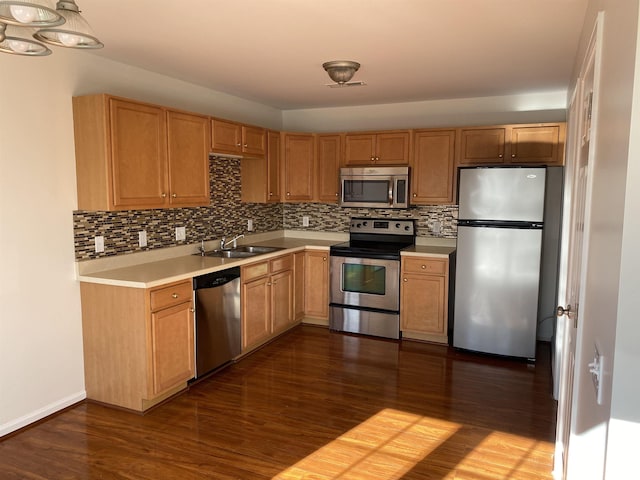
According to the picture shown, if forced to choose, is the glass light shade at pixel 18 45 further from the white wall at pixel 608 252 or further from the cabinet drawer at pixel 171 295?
the white wall at pixel 608 252

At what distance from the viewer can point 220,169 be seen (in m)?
4.73

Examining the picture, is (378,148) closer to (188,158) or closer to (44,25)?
(188,158)

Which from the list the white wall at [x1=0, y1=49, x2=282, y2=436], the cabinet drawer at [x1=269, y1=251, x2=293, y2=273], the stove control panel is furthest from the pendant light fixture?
the stove control panel

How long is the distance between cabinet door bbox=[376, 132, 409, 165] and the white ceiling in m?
0.63

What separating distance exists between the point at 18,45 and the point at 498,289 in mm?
3814

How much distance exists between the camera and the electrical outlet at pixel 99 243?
3.43 m

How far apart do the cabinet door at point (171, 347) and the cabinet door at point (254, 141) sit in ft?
5.92

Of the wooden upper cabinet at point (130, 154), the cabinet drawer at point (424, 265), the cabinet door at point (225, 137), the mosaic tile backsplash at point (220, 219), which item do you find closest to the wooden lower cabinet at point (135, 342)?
the mosaic tile backsplash at point (220, 219)

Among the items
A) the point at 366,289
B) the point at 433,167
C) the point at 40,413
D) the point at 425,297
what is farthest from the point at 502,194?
the point at 40,413

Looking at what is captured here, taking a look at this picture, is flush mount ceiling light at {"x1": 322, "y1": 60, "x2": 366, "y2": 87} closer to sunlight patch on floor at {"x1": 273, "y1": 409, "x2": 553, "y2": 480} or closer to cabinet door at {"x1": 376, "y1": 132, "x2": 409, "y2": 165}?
cabinet door at {"x1": 376, "y1": 132, "x2": 409, "y2": 165}

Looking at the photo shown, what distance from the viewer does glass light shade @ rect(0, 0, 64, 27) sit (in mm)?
1341

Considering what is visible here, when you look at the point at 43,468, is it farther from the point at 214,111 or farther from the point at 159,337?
the point at 214,111

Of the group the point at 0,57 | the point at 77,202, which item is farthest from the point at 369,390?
the point at 0,57

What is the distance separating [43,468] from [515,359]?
3.66 metres
